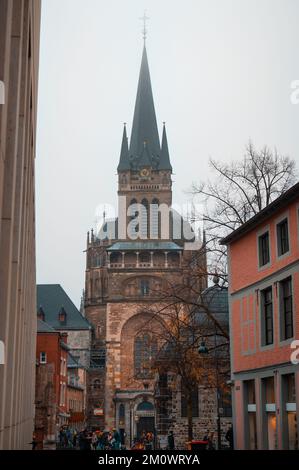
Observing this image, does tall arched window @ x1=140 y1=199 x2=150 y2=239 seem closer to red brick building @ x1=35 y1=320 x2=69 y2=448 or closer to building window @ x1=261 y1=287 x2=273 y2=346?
→ red brick building @ x1=35 y1=320 x2=69 y2=448

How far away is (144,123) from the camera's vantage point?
9894 centimetres


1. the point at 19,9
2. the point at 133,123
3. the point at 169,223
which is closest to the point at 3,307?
the point at 19,9

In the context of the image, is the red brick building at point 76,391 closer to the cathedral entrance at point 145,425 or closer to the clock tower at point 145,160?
the cathedral entrance at point 145,425

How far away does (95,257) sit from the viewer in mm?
106312

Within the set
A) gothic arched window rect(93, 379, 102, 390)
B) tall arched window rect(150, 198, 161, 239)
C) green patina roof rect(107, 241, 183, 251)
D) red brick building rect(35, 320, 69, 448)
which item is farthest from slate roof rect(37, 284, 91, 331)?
red brick building rect(35, 320, 69, 448)

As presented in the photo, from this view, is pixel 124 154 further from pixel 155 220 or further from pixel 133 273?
pixel 133 273

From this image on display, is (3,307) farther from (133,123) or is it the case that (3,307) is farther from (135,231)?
(133,123)

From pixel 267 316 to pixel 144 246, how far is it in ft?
201

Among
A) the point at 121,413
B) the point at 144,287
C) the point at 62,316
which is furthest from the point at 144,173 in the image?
the point at 121,413

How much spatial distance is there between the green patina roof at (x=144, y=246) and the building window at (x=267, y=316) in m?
59.2

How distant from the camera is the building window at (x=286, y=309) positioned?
22.0m

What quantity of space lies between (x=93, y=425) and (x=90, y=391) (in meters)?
6.57

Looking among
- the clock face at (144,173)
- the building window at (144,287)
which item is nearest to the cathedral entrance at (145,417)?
the building window at (144,287)

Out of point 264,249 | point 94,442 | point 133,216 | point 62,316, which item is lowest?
point 94,442
